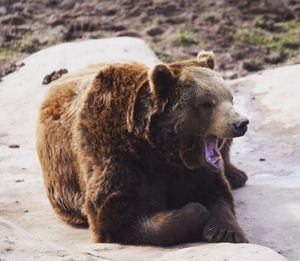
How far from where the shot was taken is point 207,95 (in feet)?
19.4

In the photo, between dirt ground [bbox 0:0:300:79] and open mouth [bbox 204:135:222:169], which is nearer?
open mouth [bbox 204:135:222:169]

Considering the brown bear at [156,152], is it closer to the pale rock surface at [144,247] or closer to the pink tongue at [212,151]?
the pink tongue at [212,151]

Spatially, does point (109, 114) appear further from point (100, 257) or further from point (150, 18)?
point (150, 18)

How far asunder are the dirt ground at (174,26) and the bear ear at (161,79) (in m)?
6.47

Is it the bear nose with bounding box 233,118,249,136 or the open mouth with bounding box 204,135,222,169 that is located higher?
the bear nose with bounding box 233,118,249,136

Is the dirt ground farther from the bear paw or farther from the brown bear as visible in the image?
the bear paw

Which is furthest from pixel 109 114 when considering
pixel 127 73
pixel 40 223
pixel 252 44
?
pixel 252 44

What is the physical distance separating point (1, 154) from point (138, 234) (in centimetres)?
335

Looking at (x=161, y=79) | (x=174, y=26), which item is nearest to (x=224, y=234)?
(x=161, y=79)

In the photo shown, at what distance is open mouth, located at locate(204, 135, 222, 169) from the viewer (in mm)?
6020

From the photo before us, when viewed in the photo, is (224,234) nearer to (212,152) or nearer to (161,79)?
(212,152)

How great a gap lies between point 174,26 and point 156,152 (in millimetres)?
8154

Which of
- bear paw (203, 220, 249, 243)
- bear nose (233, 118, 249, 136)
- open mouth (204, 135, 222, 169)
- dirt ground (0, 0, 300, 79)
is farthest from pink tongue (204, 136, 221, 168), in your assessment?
dirt ground (0, 0, 300, 79)

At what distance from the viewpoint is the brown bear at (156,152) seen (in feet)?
18.9
